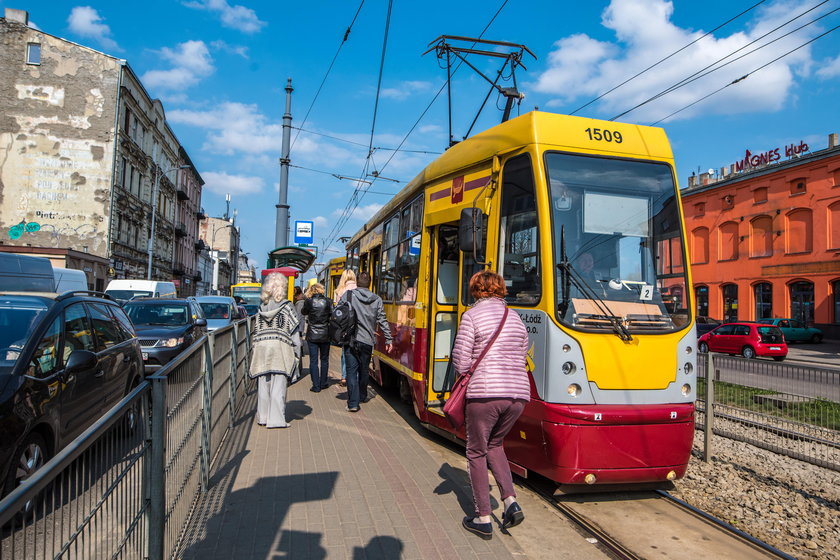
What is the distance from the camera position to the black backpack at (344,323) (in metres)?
8.27

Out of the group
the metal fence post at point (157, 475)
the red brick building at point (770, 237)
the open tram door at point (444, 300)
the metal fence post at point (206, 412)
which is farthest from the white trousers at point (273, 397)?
the red brick building at point (770, 237)

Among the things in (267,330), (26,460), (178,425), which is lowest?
(26,460)

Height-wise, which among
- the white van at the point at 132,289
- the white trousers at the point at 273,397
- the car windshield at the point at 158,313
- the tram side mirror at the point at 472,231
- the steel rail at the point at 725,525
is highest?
the tram side mirror at the point at 472,231

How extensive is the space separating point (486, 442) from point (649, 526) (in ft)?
4.89

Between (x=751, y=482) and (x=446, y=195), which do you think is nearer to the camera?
(x=751, y=482)

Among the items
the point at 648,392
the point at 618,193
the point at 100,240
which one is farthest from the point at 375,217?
the point at 100,240

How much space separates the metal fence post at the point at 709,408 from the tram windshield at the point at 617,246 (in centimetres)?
197

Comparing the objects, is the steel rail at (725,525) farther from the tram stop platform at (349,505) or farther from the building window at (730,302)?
the building window at (730,302)

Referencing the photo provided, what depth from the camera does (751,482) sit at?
5.89 m

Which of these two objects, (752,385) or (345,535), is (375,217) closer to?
(752,385)

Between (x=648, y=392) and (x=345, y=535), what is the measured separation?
2.59 metres

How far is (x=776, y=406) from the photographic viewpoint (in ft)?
21.1

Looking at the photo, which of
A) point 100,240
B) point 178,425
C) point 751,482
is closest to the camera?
point 178,425

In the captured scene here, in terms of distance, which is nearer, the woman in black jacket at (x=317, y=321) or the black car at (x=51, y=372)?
the black car at (x=51, y=372)
